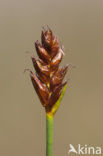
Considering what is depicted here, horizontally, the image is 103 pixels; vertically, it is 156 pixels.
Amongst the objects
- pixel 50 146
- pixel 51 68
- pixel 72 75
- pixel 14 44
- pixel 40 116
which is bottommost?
pixel 50 146

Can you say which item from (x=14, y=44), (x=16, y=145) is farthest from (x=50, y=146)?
(x=14, y=44)

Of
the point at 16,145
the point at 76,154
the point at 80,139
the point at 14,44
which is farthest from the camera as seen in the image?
the point at 14,44

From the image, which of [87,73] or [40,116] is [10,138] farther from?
[87,73]

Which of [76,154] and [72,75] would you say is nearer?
[76,154]

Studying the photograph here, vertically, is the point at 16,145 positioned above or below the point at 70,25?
below
